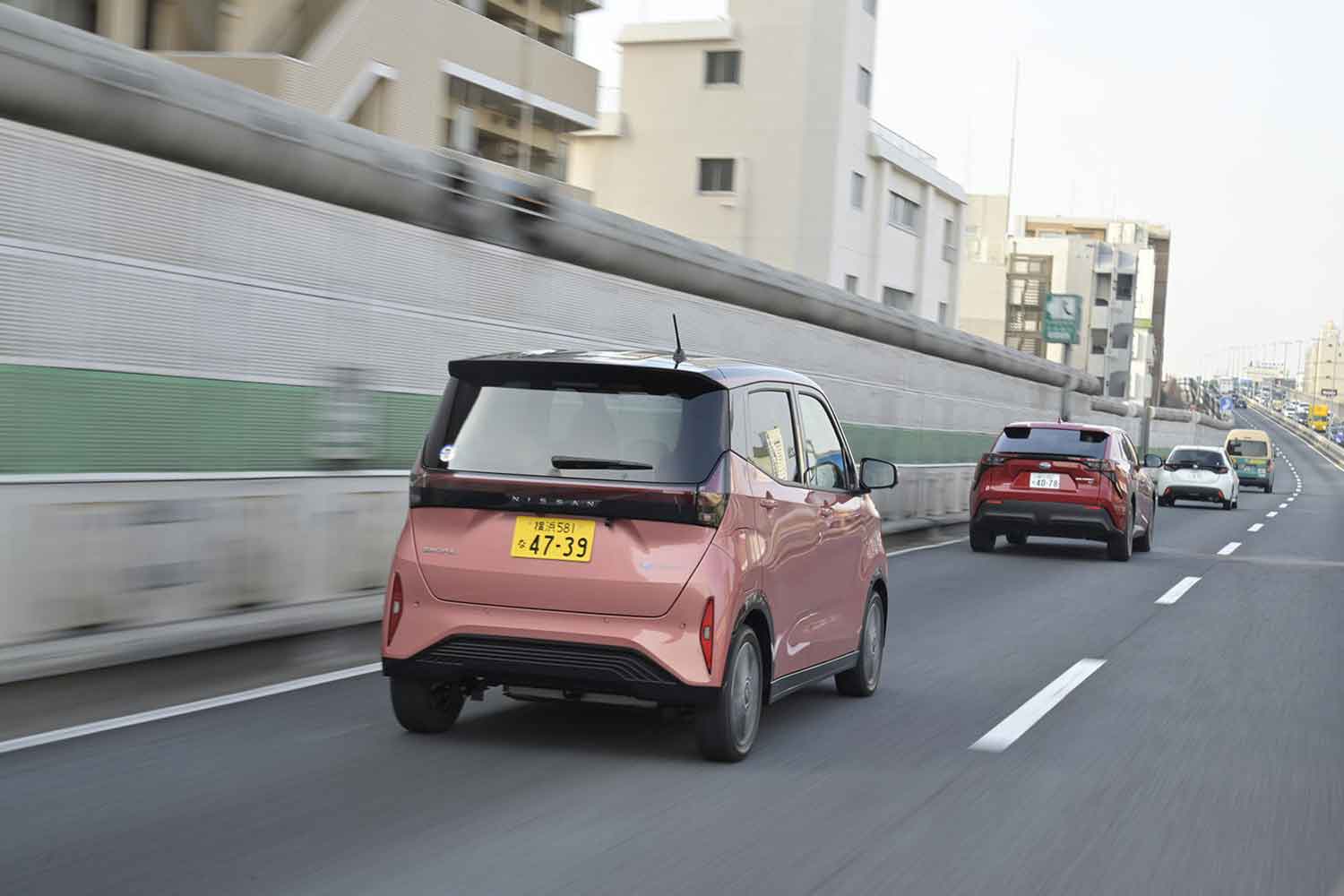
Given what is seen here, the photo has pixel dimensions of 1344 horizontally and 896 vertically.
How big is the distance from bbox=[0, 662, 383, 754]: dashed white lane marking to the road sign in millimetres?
92536

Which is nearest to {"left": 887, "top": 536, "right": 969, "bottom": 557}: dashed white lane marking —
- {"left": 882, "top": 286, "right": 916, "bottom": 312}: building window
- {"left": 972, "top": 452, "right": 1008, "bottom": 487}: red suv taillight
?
{"left": 972, "top": 452, "right": 1008, "bottom": 487}: red suv taillight

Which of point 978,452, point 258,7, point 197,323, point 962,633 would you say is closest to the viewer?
point 197,323

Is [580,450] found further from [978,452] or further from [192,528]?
[978,452]

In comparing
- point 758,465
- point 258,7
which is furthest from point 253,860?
point 258,7

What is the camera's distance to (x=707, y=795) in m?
6.00

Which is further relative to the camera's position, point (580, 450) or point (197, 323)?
point (197, 323)

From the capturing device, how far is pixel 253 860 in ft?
15.7

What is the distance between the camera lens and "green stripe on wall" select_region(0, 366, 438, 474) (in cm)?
797

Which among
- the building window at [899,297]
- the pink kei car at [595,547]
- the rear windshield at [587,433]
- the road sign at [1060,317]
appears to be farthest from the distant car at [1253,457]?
the rear windshield at [587,433]

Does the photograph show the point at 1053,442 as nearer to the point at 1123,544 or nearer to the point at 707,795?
the point at 1123,544

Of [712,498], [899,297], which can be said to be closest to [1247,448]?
[899,297]

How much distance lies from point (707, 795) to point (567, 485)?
1.31 m

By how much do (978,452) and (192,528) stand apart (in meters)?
23.3

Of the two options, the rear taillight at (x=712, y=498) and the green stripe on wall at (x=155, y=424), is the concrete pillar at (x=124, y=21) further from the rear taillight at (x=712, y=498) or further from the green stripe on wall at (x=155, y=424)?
the rear taillight at (x=712, y=498)
